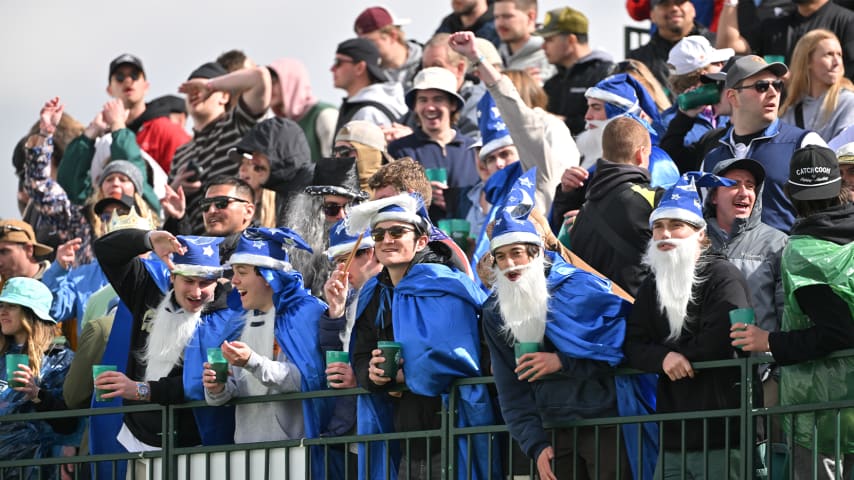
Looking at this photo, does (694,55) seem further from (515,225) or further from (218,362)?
(218,362)

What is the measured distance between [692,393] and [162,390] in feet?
11.4

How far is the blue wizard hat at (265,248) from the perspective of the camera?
1052 cm

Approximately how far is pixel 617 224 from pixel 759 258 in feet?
3.15

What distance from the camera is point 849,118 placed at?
11.7 meters

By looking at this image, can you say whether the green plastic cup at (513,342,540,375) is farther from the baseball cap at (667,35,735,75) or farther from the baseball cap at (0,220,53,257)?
the baseball cap at (0,220,53,257)

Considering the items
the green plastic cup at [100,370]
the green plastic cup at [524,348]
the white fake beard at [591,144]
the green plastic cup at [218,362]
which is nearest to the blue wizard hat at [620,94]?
the white fake beard at [591,144]

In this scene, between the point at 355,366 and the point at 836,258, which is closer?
the point at 836,258

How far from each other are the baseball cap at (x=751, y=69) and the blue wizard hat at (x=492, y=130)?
191cm

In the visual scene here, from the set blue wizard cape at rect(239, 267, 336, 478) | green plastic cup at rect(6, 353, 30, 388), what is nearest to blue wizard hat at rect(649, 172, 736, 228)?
blue wizard cape at rect(239, 267, 336, 478)

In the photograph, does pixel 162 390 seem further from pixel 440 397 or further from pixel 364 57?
pixel 364 57

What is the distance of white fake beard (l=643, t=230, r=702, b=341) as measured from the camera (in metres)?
8.70

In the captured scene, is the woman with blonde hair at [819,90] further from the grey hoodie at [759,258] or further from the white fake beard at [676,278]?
the white fake beard at [676,278]

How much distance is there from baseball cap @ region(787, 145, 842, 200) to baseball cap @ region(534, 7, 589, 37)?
23.6ft

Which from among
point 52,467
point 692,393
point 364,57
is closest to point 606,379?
point 692,393
